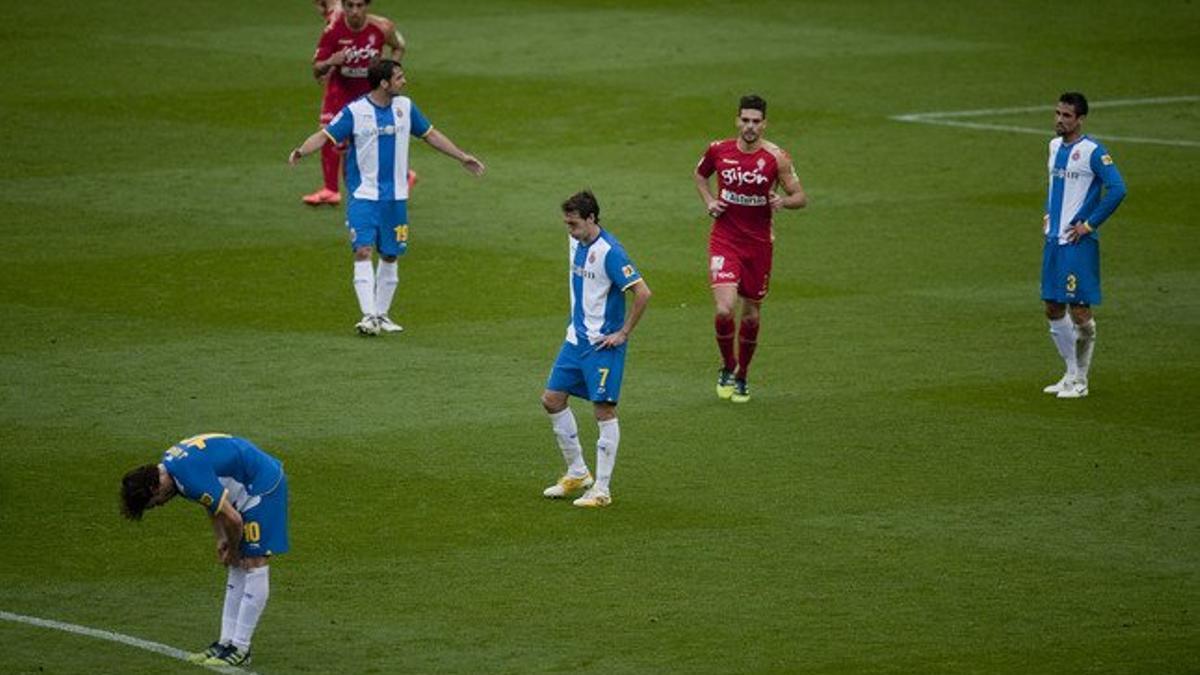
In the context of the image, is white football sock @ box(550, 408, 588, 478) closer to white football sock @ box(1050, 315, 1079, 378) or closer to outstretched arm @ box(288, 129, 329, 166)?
white football sock @ box(1050, 315, 1079, 378)

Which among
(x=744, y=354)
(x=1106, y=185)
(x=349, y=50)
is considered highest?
(x=349, y=50)

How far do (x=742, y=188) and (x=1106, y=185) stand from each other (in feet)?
9.56

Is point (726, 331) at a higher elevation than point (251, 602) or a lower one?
higher

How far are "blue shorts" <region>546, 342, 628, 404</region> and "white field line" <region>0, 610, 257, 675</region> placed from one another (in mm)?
3780

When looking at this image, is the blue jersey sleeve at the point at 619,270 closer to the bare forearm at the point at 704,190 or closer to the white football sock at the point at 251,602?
the bare forearm at the point at 704,190

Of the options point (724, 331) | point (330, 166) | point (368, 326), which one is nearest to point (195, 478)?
point (724, 331)

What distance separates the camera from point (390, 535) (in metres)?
15.0

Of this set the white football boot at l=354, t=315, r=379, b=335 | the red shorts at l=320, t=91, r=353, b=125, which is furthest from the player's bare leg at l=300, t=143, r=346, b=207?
the white football boot at l=354, t=315, r=379, b=335

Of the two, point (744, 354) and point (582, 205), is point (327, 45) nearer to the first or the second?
point (744, 354)

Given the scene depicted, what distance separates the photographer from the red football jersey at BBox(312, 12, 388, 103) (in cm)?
2412

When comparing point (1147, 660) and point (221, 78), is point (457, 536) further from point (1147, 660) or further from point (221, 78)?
point (221, 78)

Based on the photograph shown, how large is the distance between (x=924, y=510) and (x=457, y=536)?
125 inches

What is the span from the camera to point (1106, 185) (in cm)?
1833

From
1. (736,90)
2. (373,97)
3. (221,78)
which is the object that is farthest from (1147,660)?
(221,78)
